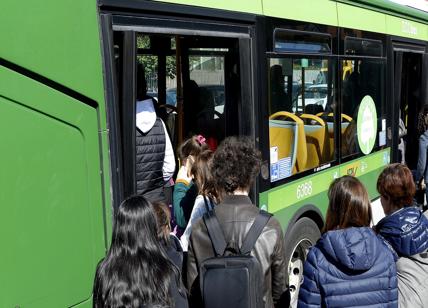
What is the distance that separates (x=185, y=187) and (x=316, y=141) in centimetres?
185

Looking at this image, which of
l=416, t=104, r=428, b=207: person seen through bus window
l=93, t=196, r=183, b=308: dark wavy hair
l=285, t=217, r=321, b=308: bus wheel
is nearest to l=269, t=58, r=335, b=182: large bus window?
l=285, t=217, r=321, b=308: bus wheel

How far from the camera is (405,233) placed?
350 centimetres

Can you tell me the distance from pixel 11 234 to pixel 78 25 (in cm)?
106

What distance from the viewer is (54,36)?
9.48 ft

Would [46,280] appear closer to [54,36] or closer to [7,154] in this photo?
[7,154]

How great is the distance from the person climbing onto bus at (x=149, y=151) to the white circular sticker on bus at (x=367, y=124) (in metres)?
2.86

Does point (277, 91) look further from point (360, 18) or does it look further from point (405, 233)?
point (360, 18)

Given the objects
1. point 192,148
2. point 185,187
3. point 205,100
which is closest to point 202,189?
point 185,187

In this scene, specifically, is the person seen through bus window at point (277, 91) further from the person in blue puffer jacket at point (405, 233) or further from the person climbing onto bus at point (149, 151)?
the person in blue puffer jacket at point (405, 233)

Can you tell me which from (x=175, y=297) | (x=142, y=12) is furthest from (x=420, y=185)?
(x=175, y=297)

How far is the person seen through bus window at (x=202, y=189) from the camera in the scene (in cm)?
→ 388

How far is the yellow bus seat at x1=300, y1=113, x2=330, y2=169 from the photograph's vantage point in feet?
18.6

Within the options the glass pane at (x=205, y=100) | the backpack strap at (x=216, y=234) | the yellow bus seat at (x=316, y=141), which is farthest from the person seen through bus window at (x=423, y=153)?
the backpack strap at (x=216, y=234)

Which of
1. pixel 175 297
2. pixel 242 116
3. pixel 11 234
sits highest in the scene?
pixel 242 116
